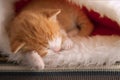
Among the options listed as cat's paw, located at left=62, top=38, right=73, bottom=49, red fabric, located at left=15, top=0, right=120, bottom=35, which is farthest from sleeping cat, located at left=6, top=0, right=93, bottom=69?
red fabric, located at left=15, top=0, right=120, bottom=35

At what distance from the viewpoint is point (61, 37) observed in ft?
3.36

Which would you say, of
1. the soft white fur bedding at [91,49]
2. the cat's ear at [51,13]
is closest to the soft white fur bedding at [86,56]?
the soft white fur bedding at [91,49]

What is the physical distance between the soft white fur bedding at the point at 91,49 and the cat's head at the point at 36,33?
0.04 meters

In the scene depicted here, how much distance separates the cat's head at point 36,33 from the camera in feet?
3.17

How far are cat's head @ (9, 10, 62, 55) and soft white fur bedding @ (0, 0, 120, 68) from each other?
0.14 feet

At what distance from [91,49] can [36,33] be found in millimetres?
192

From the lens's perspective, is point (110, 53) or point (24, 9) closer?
point (110, 53)

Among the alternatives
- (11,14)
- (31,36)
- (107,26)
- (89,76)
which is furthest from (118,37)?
(11,14)

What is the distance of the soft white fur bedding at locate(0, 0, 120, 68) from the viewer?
0.98 m

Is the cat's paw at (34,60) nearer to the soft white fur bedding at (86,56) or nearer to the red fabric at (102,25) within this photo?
the soft white fur bedding at (86,56)

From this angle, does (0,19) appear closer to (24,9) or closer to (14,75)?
(24,9)

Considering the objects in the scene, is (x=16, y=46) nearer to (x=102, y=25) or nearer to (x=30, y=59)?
(x=30, y=59)

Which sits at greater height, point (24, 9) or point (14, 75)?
point (24, 9)

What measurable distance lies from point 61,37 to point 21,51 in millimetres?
143
